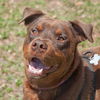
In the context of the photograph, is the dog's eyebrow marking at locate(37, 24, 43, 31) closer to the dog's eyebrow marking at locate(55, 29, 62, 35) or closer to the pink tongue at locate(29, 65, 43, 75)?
the dog's eyebrow marking at locate(55, 29, 62, 35)

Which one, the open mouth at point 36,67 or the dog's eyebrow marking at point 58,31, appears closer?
the open mouth at point 36,67

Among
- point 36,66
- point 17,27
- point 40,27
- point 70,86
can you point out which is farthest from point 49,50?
point 17,27

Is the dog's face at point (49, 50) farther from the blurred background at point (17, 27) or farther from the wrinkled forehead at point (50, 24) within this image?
the blurred background at point (17, 27)

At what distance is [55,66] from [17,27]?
3.60 metres

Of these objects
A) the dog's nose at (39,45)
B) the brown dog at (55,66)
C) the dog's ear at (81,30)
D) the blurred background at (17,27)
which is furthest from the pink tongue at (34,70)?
the blurred background at (17,27)

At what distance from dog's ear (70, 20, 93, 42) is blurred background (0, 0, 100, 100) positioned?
1.86 metres

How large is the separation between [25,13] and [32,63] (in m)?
0.84

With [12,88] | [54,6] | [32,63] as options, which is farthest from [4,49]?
[32,63]

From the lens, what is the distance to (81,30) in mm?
5160

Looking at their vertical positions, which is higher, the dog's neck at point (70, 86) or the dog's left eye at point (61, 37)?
the dog's left eye at point (61, 37)

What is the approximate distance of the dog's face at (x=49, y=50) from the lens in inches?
186

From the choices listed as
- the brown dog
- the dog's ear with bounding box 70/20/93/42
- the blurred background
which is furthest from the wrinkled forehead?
the blurred background

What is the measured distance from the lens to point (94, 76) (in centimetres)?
514

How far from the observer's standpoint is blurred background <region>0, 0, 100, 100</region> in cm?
675
